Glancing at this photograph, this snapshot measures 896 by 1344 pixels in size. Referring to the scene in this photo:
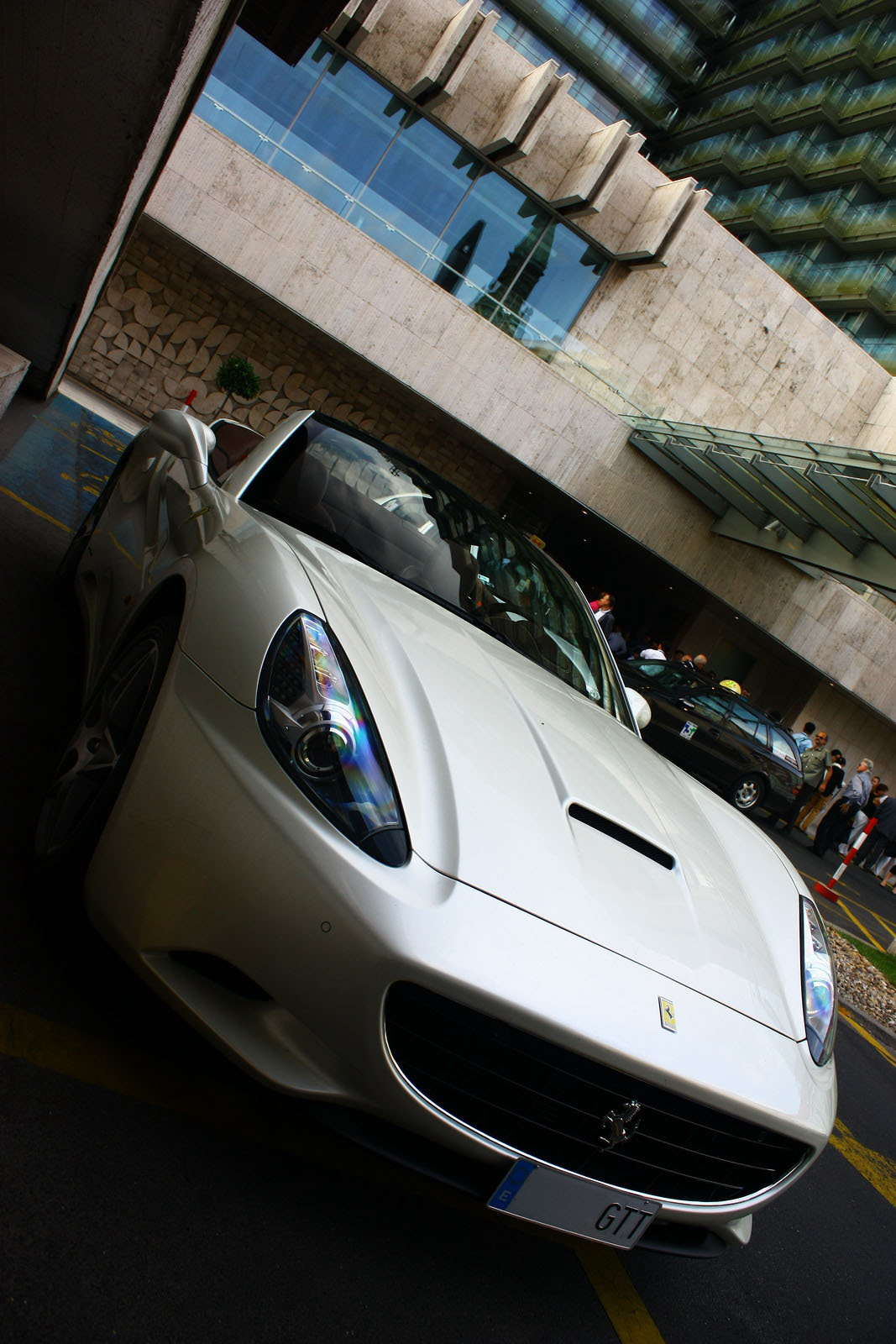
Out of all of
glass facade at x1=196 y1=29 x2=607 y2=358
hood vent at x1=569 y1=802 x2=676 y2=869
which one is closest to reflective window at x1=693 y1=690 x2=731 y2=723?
glass facade at x1=196 y1=29 x2=607 y2=358

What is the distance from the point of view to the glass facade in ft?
55.3

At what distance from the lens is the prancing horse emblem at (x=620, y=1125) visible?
163cm

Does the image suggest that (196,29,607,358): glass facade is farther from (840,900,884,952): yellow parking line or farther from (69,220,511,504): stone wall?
(840,900,884,952): yellow parking line

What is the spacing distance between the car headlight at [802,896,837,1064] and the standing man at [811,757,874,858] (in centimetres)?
1186

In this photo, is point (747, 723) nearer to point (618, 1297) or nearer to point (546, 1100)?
point (618, 1297)

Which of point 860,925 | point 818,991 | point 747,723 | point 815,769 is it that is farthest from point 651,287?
point 818,991

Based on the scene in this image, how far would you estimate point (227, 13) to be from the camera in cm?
493

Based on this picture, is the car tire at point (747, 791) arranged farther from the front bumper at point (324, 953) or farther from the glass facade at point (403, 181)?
the front bumper at point (324, 953)

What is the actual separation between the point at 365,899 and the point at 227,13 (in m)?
5.31

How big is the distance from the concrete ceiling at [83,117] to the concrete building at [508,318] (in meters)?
10.0

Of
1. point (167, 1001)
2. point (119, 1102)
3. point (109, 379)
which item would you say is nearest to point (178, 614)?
point (167, 1001)

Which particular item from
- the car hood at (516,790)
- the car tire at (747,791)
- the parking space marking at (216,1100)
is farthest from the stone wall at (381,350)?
the parking space marking at (216,1100)

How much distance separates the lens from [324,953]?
152 cm

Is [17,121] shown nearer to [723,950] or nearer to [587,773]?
[587,773]
